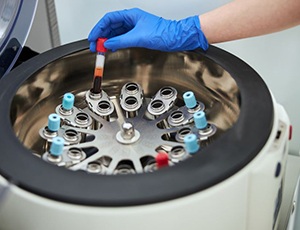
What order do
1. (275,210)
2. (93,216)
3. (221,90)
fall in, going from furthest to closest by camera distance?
(221,90)
(275,210)
(93,216)

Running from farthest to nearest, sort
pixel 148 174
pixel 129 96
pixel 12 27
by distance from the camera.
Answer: pixel 12 27 → pixel 129 96 → pixel 148 174

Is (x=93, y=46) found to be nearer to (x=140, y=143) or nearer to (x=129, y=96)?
(x=129, y=96)

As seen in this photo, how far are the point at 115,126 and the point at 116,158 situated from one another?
0.12 meters

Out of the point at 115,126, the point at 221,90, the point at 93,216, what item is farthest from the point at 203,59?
the point at 93,216

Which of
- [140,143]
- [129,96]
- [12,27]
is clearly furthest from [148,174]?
[12,27]

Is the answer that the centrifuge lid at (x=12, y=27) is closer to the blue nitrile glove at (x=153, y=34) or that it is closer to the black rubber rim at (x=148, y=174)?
the blue nitrile glove at (x=153, y=34)

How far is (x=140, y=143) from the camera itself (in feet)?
3.53

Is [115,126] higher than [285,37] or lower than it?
lower

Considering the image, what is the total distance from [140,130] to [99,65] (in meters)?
0.18

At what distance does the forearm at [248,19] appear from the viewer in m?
1.10

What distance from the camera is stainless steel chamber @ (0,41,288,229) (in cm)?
82

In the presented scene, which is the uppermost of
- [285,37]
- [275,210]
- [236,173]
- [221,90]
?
[285,37]

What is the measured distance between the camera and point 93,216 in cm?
80

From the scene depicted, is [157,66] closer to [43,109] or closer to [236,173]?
[43,109]
